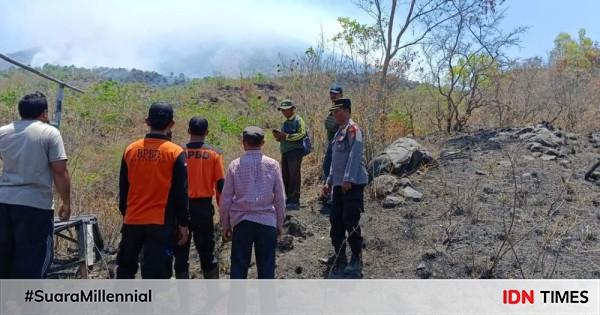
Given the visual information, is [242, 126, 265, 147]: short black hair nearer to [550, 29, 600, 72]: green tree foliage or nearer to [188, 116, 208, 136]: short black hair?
[188, 116, 208, 136]: short black hair

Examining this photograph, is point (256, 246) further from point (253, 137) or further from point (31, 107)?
point (31, 107)

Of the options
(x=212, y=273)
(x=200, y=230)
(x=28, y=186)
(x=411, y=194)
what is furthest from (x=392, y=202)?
(x=28, y=186)

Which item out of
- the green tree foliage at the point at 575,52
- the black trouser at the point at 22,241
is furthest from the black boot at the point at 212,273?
the green tree foliage at the point at 575,52

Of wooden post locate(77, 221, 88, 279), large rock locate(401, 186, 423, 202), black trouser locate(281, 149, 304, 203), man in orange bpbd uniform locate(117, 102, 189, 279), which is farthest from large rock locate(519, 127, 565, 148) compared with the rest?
wooden post locate(77, 221, 88, 279)

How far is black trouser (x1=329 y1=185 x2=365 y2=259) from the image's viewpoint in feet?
15.3

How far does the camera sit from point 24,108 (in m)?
3.67

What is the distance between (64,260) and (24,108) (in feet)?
8.51

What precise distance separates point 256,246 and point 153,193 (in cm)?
84

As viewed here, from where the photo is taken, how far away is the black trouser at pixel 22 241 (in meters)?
3.61

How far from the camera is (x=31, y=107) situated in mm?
3680

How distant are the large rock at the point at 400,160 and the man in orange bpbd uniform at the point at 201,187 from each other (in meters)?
3.27

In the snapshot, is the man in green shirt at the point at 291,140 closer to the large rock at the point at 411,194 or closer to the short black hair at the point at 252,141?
the large rock at the point at 411,194

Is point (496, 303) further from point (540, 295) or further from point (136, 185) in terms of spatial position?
point (136, 185)

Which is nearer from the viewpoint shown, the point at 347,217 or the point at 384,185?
the point at 347,217
